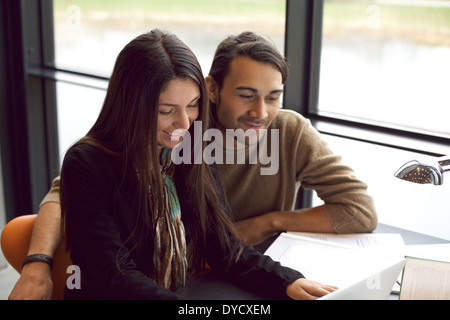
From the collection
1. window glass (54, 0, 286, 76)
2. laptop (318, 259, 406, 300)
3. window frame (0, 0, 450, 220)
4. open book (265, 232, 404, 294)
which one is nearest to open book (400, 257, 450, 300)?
laptop (318, 259, 406, 300)

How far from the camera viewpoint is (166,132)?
143cm

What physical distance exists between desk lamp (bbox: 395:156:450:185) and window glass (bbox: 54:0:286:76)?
4.20 ft

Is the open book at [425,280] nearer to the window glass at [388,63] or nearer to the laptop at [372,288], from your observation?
the laptop at [372,288]

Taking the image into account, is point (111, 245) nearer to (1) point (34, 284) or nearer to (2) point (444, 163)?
(1) point (34, 284)

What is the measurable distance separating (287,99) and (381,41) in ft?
1.44

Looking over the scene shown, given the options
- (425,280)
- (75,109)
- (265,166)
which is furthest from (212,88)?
(75,109)

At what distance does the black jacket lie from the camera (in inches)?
51.9

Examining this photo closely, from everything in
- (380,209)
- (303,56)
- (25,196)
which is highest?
(303,56)

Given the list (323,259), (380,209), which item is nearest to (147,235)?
(323,259)

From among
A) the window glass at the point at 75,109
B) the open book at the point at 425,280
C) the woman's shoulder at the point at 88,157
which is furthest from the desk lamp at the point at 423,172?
the window glass at the point at 75,109

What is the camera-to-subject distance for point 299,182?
201 cm

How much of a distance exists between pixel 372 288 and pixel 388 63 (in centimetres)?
131

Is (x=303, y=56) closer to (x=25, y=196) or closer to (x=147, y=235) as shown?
(x=147, y=235)

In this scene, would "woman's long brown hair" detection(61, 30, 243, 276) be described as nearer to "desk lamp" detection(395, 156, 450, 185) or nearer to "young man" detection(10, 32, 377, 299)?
"young man" detection(10, 32, 377, 299)
